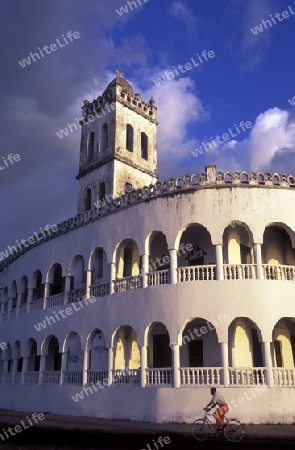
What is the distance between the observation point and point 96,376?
16250 millimetres

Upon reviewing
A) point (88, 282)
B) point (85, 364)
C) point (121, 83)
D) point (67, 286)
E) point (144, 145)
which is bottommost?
point (85, 364)

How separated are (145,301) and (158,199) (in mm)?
3668

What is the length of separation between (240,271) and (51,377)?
31.3 feet

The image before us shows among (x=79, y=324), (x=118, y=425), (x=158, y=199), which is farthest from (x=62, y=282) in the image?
(x=118, y=425)

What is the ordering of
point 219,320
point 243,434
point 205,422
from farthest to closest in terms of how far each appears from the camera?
point 219,320
point 205,422
point 243,434

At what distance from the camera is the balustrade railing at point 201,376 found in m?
13.3

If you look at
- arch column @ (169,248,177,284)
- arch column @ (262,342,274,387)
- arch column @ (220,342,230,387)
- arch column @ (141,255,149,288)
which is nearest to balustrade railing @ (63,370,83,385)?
arch column @ (141,255,149,288)

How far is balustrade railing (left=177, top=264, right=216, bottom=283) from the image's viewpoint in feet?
47.4

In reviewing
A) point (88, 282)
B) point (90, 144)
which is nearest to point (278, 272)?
point (88, 282)

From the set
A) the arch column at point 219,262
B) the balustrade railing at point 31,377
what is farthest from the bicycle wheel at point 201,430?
the balustrade railing at point 31,377

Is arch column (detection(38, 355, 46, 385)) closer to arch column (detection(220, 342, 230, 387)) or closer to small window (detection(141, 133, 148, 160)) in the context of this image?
arch column (detection(220, 342, 230, 387))

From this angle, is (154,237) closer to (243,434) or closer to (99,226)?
(99,226)

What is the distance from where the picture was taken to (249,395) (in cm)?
1272

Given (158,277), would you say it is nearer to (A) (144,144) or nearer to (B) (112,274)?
(B) (112,274)
